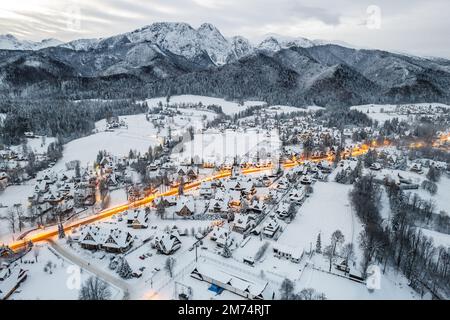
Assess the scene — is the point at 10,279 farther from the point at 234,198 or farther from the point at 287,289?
the point at 234,198

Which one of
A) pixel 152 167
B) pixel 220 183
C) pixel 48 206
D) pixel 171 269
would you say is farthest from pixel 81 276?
pixel 152 167

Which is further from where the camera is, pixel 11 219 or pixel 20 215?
pixel 20 215

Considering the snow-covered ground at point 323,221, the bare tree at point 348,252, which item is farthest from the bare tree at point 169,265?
the bare tree at point 348,252

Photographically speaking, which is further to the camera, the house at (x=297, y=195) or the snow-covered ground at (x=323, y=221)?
the house at (x=297, y=195)

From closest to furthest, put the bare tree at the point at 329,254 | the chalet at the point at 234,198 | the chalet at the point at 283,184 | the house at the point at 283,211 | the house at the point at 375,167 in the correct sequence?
the bare tree at the point at 329,254 < the house at the point at 283,211 < the chalet at the point at 234,198 < the chalet at the point at 283,184 < the house at the point at 375,167

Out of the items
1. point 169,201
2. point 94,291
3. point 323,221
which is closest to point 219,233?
point 169,201

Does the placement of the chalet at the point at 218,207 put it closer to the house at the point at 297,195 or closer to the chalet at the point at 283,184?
the house at the point at 297,195

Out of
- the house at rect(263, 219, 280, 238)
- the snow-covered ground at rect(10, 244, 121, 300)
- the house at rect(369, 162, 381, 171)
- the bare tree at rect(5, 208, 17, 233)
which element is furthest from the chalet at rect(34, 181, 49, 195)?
the house at rect(369, 162, 381, 171)
